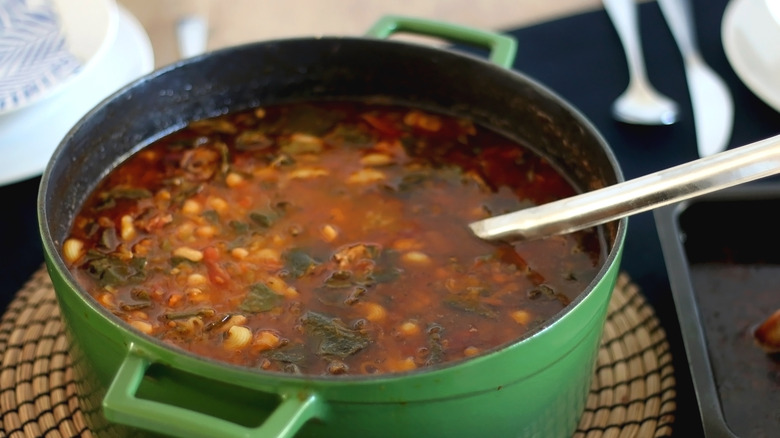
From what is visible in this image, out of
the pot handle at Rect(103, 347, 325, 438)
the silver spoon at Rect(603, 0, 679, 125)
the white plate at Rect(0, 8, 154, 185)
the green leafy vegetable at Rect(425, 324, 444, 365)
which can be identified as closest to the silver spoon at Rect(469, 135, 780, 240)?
the green leafy vegetable at Rect(425, 324, 444, 365)

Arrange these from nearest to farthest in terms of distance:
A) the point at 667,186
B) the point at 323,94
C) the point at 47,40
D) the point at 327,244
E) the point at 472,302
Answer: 1. the point at 667,186
2. the point at 472,302
3. the point at 327,244
4. the point at 323,94
5. the point at 47,40

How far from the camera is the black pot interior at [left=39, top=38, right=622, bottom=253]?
1374mm

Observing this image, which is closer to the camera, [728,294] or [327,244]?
[327,244]

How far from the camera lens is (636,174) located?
1.76m

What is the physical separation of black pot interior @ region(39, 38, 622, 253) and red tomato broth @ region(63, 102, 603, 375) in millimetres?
27

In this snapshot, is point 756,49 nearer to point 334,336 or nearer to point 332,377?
point 334,336

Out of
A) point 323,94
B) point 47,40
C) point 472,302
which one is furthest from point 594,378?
point 47,40

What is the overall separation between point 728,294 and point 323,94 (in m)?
0.76

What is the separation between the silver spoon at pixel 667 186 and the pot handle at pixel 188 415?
437 millimetres

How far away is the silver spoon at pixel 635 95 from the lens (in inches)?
74.1

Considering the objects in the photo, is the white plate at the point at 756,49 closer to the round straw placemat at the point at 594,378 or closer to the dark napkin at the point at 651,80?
the dark napkin at the point at 651,80

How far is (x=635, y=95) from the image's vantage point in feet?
6.31

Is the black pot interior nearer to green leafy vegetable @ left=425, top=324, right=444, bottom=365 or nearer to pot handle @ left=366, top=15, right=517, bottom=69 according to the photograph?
pot handle @ left=366, top=15, right=517, bottom=69

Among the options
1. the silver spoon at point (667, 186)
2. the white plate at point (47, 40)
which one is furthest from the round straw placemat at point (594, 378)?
the white plate at point (47, 40)
